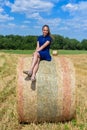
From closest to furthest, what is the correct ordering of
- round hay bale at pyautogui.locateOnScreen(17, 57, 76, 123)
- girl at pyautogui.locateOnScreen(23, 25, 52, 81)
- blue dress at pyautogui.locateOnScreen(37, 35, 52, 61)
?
round hay bale at pyautogui.locateOnScreen(17, 57, 76, 123)
girl at pyautogui.locateOnScreen(23, 25, 52, 81)
blue dress at pyautogui.locateOnScreen(37, 35, 52, 61)

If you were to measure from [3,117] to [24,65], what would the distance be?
1.29 meters

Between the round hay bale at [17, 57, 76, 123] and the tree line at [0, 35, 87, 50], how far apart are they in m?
55.5

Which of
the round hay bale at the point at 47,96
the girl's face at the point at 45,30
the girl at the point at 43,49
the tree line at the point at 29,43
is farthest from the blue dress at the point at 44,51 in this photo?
the tree line at the point at 29,43

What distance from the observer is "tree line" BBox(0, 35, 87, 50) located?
2530 inches

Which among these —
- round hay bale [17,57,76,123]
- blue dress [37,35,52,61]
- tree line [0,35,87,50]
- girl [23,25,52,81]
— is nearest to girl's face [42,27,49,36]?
girl [23,25,52,81]

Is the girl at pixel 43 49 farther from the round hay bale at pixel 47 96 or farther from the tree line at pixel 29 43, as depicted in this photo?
the tree line at pixel 29 43

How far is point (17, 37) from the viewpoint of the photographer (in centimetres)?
6969

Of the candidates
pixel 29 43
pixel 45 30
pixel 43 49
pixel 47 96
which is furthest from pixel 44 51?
pixel 29 43

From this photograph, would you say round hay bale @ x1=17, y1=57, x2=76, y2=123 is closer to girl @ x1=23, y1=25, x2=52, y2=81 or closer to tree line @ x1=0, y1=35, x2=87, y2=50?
girl @ x1=23, y1=25, x2=52, y2=81

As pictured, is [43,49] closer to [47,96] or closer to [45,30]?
[45,30]

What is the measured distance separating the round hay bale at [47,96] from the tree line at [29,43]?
55451 millimetres

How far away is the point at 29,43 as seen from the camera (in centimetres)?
6581

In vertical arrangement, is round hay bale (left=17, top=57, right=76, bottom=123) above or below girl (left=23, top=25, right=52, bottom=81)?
below

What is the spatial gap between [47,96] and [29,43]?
5899 centimetres
